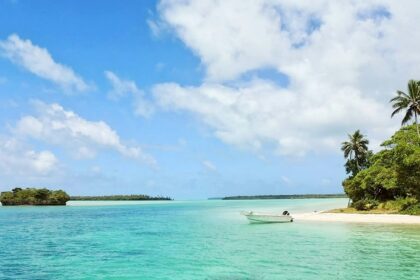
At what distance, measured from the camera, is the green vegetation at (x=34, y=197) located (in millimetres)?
141750

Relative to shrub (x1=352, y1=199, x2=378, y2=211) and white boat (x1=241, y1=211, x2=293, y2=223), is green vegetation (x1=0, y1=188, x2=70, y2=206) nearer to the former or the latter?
white boat (x1=241, y1=211, x2=293, y2=223)

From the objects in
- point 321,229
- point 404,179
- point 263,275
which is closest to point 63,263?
point 263,275

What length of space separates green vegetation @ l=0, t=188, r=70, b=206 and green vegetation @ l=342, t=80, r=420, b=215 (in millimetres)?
107765

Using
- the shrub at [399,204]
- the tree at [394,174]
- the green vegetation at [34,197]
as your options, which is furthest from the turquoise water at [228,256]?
the green vegetation at [34,197]

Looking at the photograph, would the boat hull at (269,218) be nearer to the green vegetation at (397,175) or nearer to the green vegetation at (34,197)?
the green vegetation at (397,175)

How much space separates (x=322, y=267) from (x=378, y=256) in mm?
4671

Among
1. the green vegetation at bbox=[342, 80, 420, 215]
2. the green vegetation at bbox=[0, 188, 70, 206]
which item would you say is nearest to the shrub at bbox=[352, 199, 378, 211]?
the green vegetation at bbox=[342, 80, 420, 215]

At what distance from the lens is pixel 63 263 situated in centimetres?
2414

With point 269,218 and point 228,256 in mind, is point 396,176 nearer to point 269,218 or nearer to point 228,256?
point 269,218

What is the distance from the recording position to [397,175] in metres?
46.7

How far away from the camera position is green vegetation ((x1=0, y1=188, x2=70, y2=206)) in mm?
141750

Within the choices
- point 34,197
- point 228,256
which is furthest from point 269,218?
point 34,197

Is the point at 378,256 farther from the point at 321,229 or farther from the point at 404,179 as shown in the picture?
the point at 404,179

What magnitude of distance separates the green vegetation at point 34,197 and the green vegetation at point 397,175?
354ft
